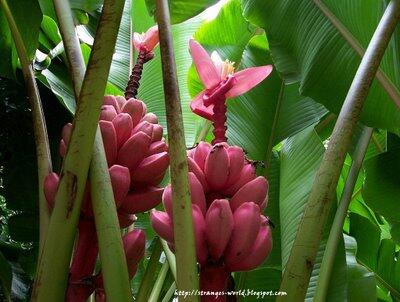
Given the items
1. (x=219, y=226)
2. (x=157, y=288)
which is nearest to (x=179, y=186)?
(x=219, y=226)

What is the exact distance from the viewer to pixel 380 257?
1256 millimetres

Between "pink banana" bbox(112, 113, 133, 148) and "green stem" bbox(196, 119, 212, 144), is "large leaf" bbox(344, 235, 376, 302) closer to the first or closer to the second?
"green stem" bbox(196, 119, 212, 144)

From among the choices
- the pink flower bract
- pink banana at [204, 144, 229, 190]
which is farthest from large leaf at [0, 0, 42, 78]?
pink banana at [204, 144, 229, 190]

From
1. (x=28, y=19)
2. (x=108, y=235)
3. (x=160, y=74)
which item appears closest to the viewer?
(x=108, y=235)

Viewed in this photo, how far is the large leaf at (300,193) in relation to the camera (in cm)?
68

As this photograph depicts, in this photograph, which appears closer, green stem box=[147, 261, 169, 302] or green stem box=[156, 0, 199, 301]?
green stem box=[156, 0, 199, 301]

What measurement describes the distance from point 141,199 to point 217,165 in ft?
0.31

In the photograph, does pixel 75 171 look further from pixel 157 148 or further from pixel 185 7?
pixel 185 7

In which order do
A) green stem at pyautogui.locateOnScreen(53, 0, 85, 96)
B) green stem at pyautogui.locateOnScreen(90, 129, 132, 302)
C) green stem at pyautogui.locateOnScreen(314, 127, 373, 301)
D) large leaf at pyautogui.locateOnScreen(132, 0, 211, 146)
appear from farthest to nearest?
1. large leaf at pyautogui.locateOnScreen(132, 0, 211, 146)
2. green stem at pyautogui.locateOnScreen(314, 127, 373, 301)
3. green stem at pyautogui.locateOnScreen(53, 0, 85, 96)
4. green stem at pyautogui.locateOnScreen(90, 129, 132, 302)

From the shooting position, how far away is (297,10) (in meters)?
0.82

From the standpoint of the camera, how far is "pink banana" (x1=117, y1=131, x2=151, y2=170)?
1.74 feet

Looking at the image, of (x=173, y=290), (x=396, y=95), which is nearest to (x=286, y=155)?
(x=396, y=95)

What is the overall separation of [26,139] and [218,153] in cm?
57

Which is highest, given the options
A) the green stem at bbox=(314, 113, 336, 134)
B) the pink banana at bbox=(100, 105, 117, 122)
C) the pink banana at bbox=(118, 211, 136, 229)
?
the green stem at bbox=(314, 113, 336, 134)
